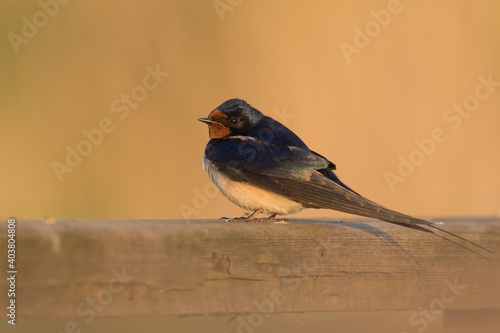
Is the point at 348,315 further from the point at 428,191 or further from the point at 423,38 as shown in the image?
the point at 423,38

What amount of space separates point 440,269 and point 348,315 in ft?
2.07

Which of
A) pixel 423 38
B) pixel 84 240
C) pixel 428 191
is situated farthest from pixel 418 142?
pixel 84 240

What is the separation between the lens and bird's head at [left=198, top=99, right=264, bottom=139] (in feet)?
11.2

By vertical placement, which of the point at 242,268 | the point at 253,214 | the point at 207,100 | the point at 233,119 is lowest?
the point at 242,268

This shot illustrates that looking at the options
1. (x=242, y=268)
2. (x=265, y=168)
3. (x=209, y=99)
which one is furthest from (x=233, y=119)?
(x=242, y=268)

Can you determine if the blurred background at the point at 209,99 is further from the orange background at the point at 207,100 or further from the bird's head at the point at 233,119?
the bird's head at the point at 233,119

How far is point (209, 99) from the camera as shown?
464 cm

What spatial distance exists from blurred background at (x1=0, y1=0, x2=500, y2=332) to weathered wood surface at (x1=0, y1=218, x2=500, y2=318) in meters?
Result: 2.13

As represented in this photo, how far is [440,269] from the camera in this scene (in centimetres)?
226

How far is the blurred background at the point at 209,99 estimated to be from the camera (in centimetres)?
451

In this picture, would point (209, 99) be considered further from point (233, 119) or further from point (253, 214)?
point (253, 214)

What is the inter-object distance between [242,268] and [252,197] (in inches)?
40.3

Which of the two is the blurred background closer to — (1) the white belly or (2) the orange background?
(2) the orange background

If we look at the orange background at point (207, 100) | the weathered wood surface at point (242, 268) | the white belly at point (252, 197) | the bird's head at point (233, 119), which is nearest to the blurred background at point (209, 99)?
the orange background at point (207, 100)
